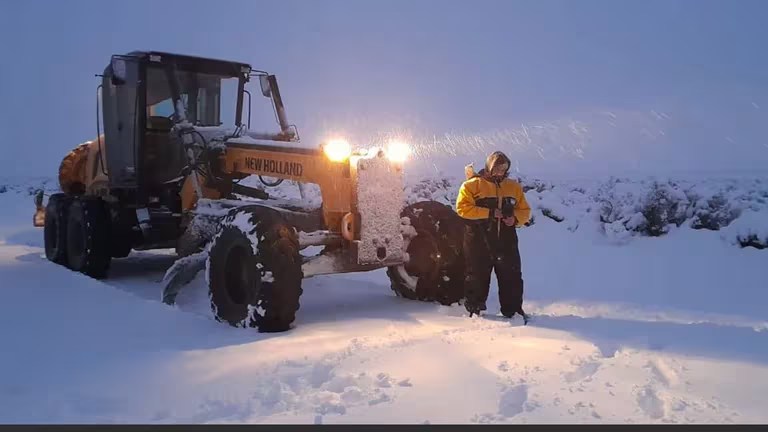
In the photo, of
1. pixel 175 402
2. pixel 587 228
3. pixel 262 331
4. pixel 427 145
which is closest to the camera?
pixel 175 402

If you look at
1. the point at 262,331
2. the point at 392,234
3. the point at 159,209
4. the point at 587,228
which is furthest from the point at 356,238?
the point at 587,228

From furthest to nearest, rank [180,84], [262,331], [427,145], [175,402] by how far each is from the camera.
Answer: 1. [427,145]
2. [180,84]
3. [262,331]
4. [175,402]

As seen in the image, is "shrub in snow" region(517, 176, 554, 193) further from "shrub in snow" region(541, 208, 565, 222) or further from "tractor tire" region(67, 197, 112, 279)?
"tractor tire" region(67, 197, 112, 279)

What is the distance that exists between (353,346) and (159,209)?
4.47 metres

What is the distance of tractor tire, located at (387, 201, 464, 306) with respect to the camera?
6648 mm

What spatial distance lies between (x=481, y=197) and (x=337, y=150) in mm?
1345

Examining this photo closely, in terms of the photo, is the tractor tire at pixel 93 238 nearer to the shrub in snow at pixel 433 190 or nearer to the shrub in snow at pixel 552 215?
the shrub in snow at pixel 433 190

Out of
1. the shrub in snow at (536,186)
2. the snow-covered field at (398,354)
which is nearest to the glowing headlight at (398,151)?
the snow-covered field at (398,354)

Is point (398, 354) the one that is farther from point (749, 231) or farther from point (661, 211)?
point (661, 211)

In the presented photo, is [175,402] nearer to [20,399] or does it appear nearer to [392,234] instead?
[20,399]

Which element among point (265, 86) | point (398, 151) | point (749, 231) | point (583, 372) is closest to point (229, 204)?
point (398, 151)

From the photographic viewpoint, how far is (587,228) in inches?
431

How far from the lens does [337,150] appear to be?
19.7 feet

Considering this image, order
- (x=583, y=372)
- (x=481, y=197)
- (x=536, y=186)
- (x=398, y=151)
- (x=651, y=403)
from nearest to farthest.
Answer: (x=651, y=403)
(x=583, y=372)
(x=481, y=197)
(x=398, y=151)
(x=536, y=186)
